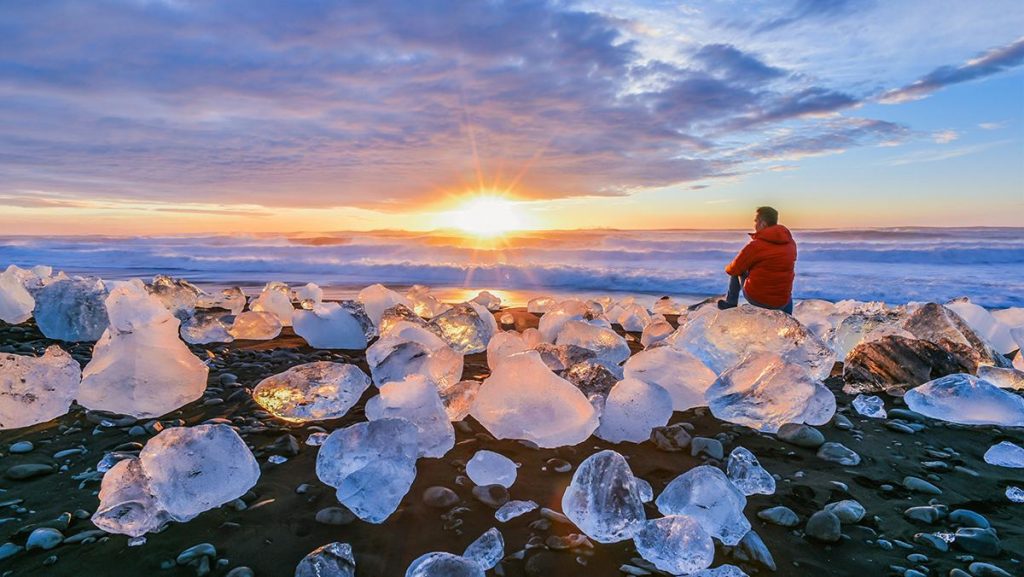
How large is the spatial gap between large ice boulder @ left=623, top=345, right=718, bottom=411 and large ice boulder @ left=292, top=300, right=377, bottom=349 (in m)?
2.09

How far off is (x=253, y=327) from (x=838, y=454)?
3852mm

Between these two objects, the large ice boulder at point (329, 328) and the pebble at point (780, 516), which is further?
the large ice boulder at point (329, 328)

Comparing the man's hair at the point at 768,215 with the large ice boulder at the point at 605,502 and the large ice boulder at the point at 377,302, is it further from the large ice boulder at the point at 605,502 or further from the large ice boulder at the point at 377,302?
the large ice boulder at the point at 605,502

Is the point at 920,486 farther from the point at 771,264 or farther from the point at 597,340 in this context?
the point at 771,264

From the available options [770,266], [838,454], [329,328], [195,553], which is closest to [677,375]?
[838,454]

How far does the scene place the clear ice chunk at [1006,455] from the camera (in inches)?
91.8

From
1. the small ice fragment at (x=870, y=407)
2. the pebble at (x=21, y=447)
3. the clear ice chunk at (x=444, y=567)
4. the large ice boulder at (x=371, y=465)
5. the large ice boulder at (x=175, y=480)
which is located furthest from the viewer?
the small ice fragment at (x=870, y=407)

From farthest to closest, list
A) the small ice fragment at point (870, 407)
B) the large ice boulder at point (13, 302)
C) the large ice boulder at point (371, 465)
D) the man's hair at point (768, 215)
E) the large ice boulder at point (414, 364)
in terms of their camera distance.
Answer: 1. the man's hair at point (768, 215)
2. the large ice boulder at point (13, 302)
3. the large ice boulder at point (414, 364)
4. the small ice fragment at point (870, 407)
5. the large ice boulder at point (371, 465)

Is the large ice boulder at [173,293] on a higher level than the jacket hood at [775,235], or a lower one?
lower

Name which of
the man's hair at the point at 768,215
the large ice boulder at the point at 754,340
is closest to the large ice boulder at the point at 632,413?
the large ice boulder at the point at 754,340

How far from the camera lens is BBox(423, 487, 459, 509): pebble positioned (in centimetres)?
190

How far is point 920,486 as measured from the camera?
210 cm

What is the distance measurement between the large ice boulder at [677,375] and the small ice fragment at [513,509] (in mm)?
1132

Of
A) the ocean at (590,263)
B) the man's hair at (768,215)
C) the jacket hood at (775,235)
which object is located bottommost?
the ocean at (590,263)
